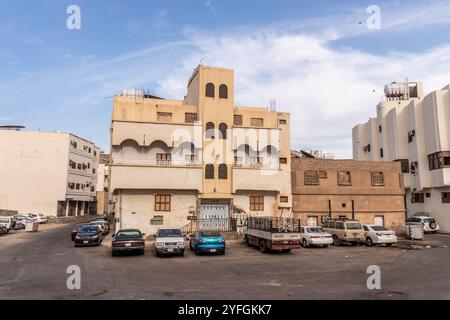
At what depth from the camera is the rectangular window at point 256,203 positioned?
34.4 meters

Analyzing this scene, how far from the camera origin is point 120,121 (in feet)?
104

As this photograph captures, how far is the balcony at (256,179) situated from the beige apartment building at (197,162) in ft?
0.29

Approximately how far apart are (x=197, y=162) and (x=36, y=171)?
41.8 metres

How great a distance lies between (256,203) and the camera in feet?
113

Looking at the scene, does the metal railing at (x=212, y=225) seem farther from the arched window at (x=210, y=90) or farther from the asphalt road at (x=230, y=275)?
the arched window at (x=210, y=90)

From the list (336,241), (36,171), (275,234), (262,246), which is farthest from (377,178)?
(36,171)

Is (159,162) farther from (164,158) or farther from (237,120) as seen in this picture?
(237,120)

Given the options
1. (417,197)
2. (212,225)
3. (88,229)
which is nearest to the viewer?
(88,229)

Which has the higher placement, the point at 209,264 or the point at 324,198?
the point at 324,198

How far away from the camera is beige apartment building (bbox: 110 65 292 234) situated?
31.7 meters

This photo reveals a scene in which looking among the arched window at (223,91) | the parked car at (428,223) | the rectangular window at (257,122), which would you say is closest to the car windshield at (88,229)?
the arched window at (223,91)
